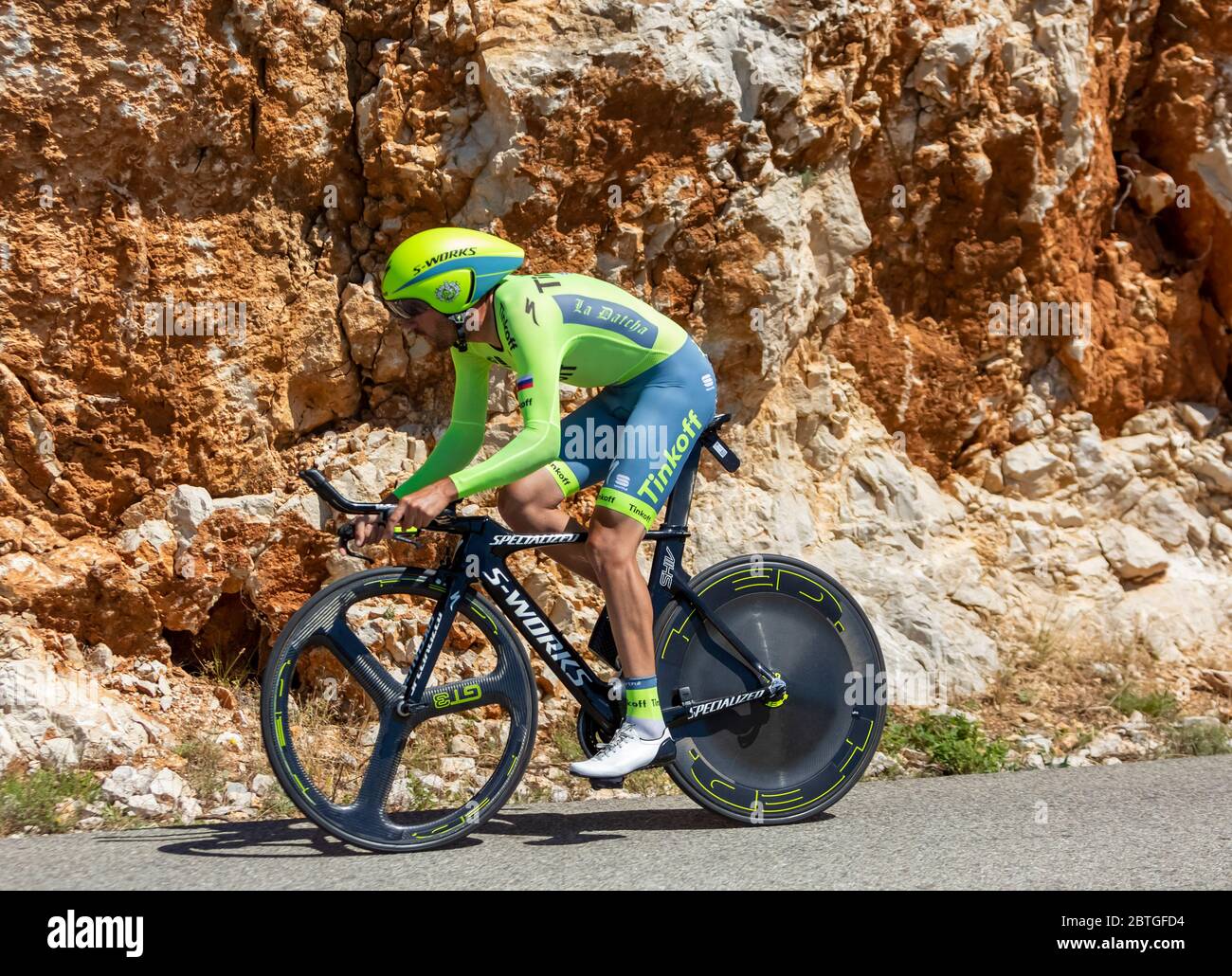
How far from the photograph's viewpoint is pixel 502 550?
4.39 m

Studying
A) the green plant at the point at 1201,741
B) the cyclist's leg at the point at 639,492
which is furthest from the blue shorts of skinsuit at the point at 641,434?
the green plant at the point at 1201,741

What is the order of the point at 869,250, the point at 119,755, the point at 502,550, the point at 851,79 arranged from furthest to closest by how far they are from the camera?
the point at 869,250 < the point at 851,79 < the point at 119,755 < the point at 502,550

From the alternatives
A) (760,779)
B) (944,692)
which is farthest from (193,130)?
(944,692)

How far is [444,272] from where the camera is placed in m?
4.31

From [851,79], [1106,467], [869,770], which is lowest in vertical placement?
[869,770]

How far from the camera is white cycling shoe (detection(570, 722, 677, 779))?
4.20 meters

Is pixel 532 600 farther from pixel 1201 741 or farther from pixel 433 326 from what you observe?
pixel 1201 741

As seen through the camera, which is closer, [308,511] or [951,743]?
[951,743]

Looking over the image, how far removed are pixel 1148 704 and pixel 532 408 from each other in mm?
4540

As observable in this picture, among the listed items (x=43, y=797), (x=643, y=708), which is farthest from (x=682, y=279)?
(x=43, y=797)

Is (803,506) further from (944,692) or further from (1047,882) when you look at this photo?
(1047,882)
